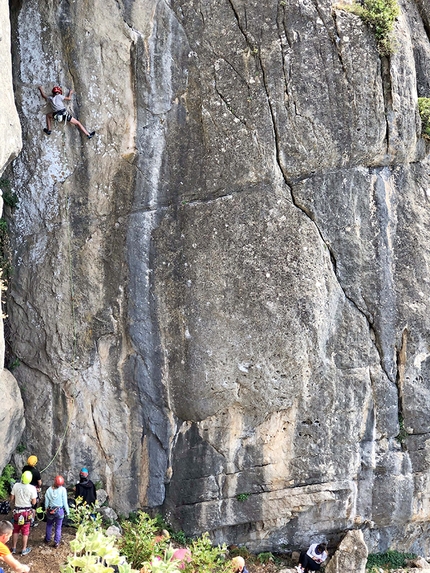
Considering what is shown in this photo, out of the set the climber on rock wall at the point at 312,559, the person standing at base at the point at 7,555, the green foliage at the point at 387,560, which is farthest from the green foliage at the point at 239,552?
the person standing at base at the point at 7,555

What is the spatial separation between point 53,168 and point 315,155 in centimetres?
441

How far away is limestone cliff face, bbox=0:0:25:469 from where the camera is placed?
31.7 feet

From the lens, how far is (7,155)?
32.0 ft

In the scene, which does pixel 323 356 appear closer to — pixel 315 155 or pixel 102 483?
pixel 315 155

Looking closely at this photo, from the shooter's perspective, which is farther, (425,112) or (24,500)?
(425,112)

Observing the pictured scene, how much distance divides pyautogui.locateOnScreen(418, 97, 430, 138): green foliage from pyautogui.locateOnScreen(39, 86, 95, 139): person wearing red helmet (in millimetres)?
5590

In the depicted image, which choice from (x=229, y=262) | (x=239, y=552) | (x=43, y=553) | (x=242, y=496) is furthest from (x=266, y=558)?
(x=229, y=262)

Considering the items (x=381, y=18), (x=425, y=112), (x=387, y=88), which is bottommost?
(x=425, y=112)

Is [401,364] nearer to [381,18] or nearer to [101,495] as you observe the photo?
[101,495]

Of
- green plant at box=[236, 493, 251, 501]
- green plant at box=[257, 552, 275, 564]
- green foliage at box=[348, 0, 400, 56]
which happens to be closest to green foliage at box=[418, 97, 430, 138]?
green foliage at box=[348, 0, 400, 56]

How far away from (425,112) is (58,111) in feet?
20.2

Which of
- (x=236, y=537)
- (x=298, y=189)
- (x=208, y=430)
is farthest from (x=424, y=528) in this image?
(x=298, y=189)

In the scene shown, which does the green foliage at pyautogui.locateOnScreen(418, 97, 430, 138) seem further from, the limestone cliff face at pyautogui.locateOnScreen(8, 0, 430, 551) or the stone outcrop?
the stone outcrop

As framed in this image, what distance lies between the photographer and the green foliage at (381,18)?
1134 cm
